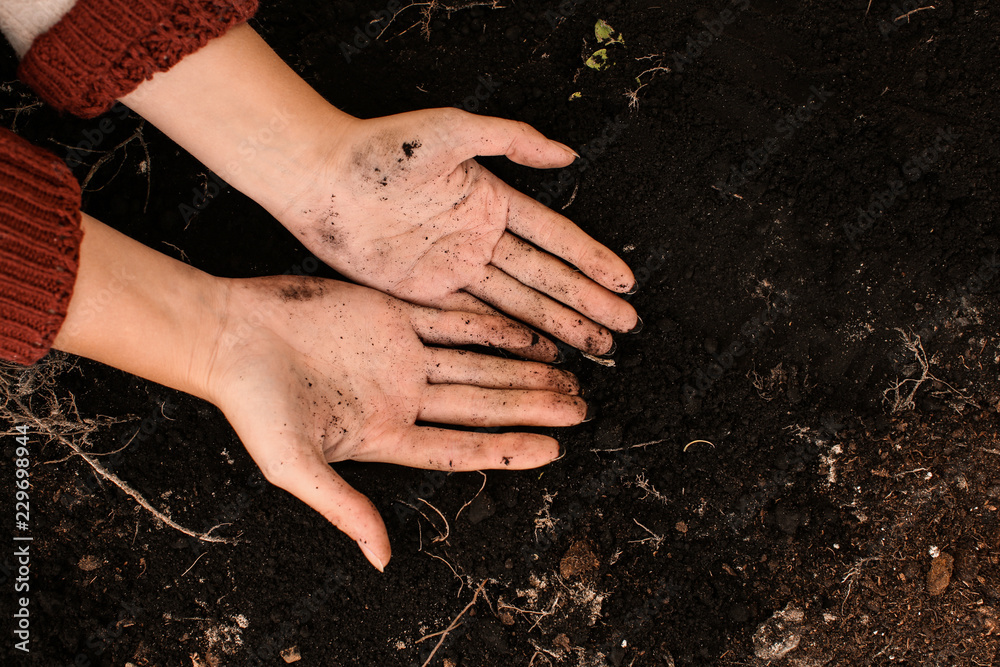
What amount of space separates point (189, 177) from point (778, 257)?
2.19 m

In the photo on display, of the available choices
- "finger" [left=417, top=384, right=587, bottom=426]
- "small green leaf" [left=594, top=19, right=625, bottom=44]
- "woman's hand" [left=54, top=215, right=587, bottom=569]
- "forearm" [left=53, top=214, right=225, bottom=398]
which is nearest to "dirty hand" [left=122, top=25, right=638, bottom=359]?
"woman's hand" [left=54, top=215, right=587, bottom=569]

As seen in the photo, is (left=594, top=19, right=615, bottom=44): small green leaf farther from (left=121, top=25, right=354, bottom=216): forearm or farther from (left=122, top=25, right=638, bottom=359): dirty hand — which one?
(left=121, top=25, right=354, bottom=216): forearm

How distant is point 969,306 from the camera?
90.4 inches

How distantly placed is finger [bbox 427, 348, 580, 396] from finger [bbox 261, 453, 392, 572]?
521mm

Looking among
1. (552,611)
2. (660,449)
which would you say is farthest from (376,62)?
(552,611)

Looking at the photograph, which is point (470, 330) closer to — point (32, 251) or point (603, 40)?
point (603, 40)

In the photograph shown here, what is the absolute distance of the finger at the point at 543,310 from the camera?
2318 mm

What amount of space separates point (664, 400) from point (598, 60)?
4.17ft

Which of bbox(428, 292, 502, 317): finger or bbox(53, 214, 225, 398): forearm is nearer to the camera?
bbox(53, 214, 225, 398): forearm

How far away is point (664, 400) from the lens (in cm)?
235

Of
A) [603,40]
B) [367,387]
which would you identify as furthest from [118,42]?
[603,40]

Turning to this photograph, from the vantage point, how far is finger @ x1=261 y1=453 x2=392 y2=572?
1868 mm

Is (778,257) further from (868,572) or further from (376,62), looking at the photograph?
(376,62)

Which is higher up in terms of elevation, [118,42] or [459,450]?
[118,42]
